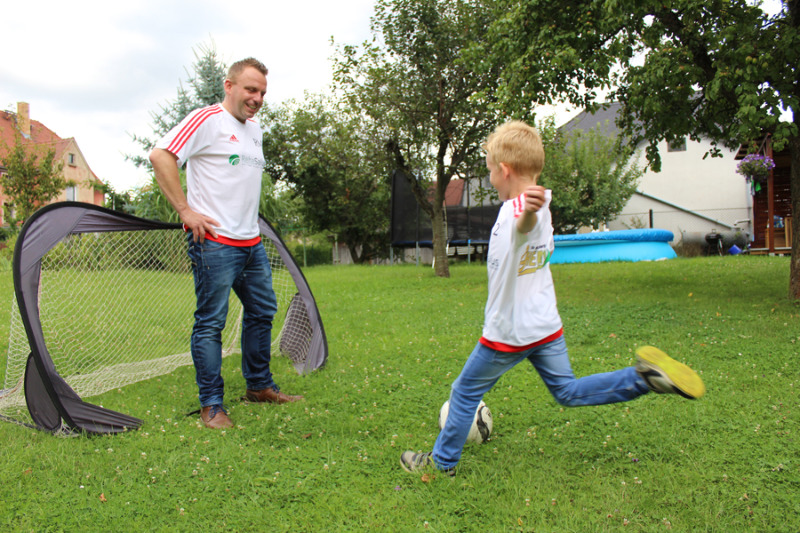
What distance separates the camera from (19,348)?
13.2 ft

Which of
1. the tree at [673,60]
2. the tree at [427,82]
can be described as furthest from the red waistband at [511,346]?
the tree at [427,82]

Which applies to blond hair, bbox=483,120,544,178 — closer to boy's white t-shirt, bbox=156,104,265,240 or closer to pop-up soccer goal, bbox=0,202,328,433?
boy's white t-shirt, bbox=156,104,265,240

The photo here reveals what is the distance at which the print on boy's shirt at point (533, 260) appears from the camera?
267cm

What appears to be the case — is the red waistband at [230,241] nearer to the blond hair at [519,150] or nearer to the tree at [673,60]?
the blond hair at [519,150]

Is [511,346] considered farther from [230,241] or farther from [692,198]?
[692,198]

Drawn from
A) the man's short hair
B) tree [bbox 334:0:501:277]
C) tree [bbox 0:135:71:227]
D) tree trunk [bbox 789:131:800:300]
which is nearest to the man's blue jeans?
the man's short hair

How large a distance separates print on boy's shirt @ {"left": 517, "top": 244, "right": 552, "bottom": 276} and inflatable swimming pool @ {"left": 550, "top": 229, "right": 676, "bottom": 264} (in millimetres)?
15566

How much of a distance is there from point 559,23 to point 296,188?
18179 millimetres

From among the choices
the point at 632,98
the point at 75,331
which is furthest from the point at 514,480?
the point at 632,98

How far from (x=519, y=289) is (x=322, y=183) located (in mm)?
22348

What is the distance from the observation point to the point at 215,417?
3848mm

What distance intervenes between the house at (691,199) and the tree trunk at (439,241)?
46.0 ft

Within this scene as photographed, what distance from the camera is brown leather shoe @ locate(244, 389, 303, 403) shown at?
14.2 feet

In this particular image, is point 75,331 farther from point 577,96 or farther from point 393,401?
point 577,96
